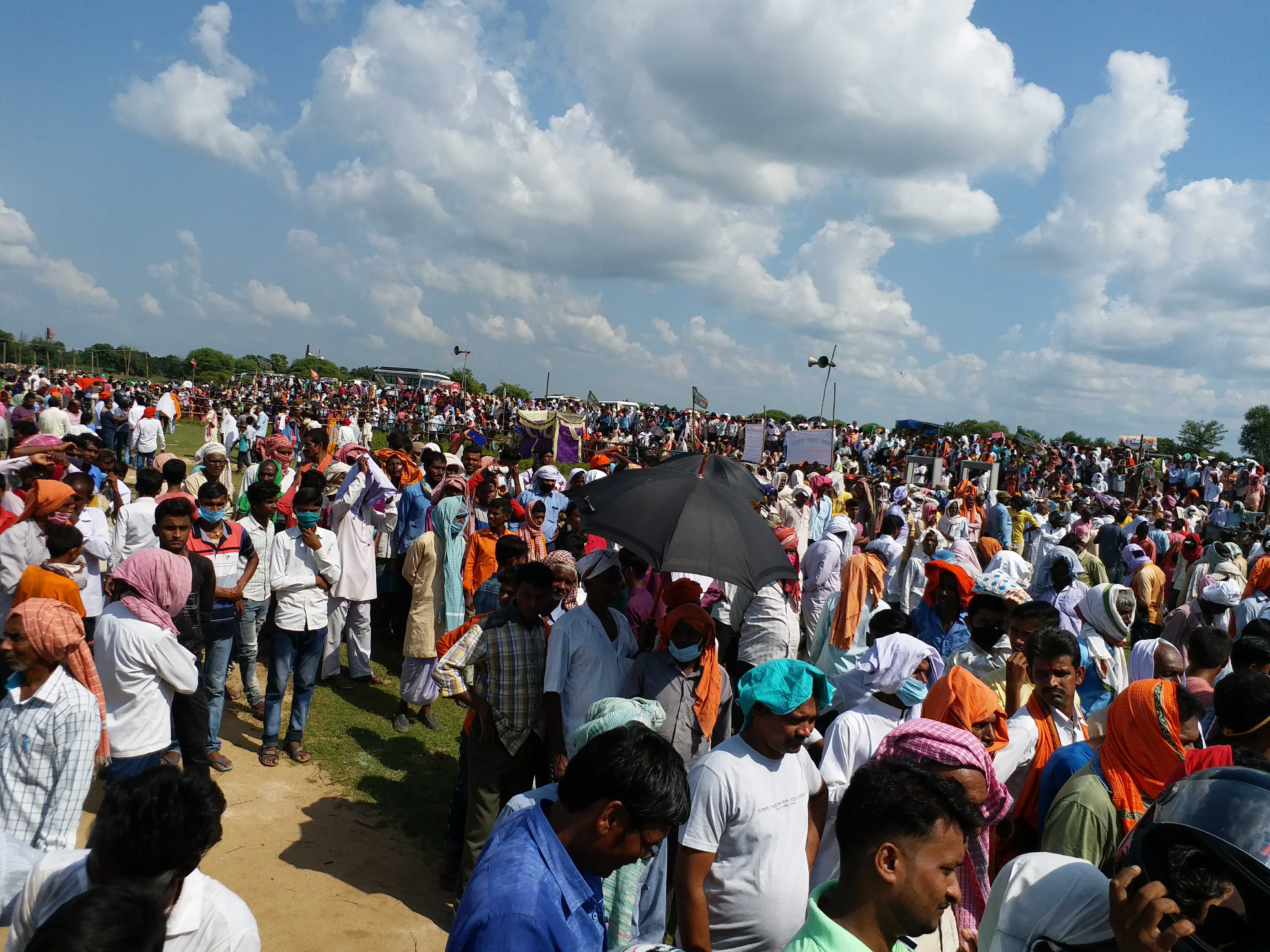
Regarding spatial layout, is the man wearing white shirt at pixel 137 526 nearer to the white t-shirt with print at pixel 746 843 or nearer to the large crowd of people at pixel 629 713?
the large crowd of people at pixel 629 713

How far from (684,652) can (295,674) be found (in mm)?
3379

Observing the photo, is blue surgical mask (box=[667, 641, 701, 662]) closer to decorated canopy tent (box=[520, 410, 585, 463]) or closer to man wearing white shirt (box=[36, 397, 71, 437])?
man wearing white shirt (box=[36, 397, 71, 437])

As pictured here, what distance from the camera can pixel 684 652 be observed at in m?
3.72

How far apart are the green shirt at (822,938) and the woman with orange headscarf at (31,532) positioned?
5.47 m

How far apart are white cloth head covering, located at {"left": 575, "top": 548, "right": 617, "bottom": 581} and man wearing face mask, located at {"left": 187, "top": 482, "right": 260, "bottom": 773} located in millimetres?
2406

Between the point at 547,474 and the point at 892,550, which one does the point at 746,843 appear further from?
the point at 547,474

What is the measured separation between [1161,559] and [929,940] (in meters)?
11.1

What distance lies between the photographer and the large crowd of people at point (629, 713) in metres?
1.83

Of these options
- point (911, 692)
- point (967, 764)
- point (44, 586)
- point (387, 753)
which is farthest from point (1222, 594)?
point (44, 586)

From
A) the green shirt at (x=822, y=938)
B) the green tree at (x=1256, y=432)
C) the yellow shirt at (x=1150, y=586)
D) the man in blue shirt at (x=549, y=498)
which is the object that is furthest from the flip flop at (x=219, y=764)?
the green tree at (x=1256, y=432)

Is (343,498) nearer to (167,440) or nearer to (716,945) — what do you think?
(716,945)

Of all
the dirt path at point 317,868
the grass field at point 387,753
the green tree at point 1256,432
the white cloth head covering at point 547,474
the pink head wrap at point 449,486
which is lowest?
the dirt path at point 317,868

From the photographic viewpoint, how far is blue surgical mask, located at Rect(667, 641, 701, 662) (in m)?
3.72

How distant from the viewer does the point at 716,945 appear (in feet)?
9.29
